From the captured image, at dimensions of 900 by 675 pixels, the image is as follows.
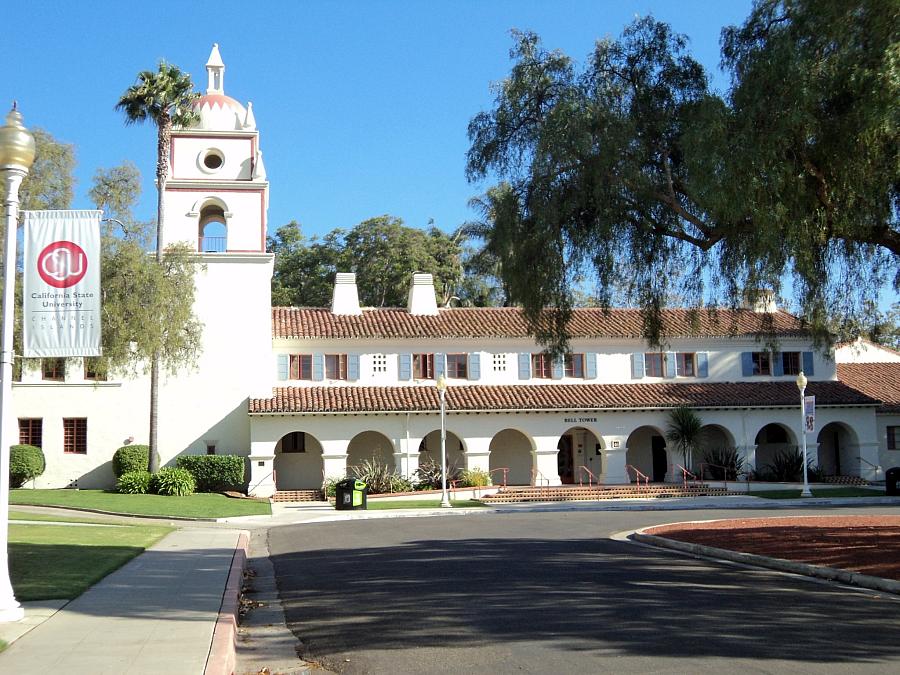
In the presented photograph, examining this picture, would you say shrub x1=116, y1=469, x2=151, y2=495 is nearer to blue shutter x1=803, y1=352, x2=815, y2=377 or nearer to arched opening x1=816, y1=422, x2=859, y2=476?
arched opening x1=816, y1=422, x2=859, y2=476

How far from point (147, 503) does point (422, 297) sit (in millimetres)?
16935

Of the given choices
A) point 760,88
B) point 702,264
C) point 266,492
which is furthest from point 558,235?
point 266,492

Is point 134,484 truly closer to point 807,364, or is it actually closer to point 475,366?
point 475,366

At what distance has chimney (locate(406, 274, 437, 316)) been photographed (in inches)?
1630

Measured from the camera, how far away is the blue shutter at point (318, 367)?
128 feet

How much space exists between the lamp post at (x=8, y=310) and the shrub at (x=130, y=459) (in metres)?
26.4

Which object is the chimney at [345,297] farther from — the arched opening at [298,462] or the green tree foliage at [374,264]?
the green tree foliage at [374,264]

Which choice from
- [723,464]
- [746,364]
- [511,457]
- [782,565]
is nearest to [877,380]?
[746,364]

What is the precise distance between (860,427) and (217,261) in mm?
29750

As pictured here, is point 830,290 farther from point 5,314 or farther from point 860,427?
point 860,427

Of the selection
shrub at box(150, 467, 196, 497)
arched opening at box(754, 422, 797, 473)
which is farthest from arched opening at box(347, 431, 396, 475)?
arched opening at box(754, 422, 797, 473)

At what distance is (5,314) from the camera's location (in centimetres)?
965

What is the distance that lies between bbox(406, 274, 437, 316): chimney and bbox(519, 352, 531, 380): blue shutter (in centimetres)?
468

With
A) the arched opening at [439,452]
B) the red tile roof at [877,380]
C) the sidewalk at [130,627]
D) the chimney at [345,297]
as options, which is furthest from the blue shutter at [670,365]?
the sidewalk at [130,627]
